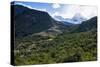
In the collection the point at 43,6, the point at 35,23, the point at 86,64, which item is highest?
the point at 43,6

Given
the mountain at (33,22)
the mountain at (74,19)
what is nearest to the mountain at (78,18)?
the mountain at (74,19)

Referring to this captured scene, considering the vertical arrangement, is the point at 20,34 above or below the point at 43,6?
below

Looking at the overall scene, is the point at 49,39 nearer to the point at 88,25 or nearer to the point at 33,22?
the point at 33,22

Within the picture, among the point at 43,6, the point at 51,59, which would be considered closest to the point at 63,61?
the point at 51,59

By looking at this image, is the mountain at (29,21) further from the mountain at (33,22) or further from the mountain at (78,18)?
the mountain at (78,18)

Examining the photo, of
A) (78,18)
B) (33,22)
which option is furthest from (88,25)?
(33,22)

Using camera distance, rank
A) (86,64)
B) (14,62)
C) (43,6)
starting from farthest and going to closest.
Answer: (86,64) → (43,6) → (14,62)

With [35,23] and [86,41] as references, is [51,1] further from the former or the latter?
[86,41]

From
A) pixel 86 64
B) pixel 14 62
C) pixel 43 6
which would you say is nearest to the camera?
pixel 14 62
